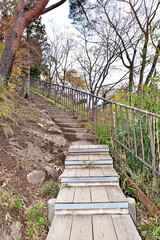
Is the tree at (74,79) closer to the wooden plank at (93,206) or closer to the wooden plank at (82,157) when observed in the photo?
the wooden plank at (82,157)

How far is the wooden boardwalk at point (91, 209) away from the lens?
124 cm

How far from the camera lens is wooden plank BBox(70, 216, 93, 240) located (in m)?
1.20

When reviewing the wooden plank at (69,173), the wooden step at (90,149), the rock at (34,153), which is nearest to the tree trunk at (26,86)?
the rock at (34,153)

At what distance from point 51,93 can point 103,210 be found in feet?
22.6

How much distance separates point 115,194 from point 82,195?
0.37m

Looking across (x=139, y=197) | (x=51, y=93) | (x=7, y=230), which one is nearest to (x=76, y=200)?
(x=7, y=230)

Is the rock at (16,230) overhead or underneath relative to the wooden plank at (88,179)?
underneath

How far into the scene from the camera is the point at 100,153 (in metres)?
2.78

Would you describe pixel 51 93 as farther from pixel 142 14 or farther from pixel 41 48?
pixel 41 48

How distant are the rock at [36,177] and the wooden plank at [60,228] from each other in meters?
0.88

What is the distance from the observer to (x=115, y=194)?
5.56 feet

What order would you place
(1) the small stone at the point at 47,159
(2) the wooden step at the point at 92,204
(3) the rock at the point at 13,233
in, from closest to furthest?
(3) the rock at the point at 13,233
(2) the wooden step at the point at 92,204
(1) the small stone at the point at 47,159

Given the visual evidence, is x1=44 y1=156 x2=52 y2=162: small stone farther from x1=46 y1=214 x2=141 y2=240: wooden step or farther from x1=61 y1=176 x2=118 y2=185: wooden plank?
x1=46 y1=214 x2=141 y2=240: wooden step

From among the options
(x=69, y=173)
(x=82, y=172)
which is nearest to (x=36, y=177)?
(x=69, y=173)
